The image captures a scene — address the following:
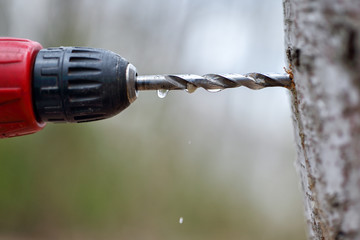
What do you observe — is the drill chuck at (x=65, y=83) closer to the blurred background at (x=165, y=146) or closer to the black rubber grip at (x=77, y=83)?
the black rubber grip at (x=77, y=83)

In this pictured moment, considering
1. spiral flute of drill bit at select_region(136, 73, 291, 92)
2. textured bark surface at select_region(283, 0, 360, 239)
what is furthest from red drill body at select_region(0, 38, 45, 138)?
textured bark surface at select_region(283, 0, 360, 239)

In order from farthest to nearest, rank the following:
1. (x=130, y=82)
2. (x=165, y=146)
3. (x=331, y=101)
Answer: (x=165, y=146), (x=130, y=82), (x=331, y=101)

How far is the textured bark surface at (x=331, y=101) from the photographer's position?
0.20m

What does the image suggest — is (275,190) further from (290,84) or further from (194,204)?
(290,84)

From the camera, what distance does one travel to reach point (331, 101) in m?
0.21

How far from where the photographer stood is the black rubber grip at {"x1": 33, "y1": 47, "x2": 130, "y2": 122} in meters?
0.31

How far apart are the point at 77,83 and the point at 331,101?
22 centimetres

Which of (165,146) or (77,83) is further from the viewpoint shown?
(165,146)

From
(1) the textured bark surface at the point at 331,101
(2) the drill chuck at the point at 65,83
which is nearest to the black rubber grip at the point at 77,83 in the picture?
(2) the drill chuck at the point at 65,83

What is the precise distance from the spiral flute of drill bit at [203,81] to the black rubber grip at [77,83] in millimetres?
27

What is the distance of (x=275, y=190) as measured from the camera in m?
1.23

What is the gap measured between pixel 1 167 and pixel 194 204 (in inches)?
31.3

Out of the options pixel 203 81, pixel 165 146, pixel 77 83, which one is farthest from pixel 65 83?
pixel 165 146

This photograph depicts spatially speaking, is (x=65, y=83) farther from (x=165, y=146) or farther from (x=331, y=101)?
(x=165, y=146)
